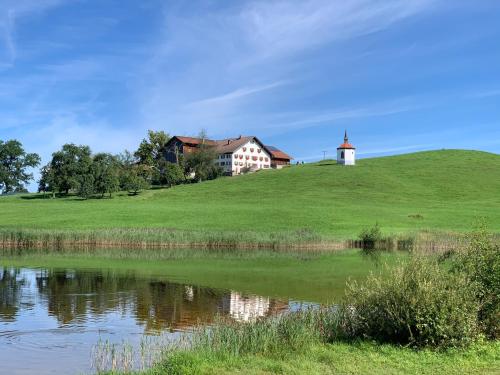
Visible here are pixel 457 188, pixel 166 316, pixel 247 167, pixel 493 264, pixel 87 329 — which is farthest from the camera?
pixel 247 167

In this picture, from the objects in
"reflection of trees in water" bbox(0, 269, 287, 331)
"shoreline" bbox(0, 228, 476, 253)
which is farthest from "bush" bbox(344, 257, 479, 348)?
"shoreline" bbox(0, 228, 476, 253)

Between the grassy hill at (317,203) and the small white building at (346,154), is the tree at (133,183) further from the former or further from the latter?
the small white building at (346,154)

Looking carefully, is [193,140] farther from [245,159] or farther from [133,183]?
[133,183]

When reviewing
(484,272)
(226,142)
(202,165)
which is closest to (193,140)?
(226,142)

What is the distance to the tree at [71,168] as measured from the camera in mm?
117644

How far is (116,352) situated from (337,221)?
5870cm

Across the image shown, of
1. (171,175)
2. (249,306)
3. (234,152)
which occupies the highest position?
(234,152)

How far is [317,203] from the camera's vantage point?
90688 mm

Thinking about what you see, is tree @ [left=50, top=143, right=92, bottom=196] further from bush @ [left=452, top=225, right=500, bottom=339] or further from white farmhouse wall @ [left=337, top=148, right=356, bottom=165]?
bush @ [left=452, top=225, right=500, bottom=339]

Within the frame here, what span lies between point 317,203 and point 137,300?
65.6 meters

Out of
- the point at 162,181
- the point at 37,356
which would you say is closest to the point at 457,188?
the point at 162,181

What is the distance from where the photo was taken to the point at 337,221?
73.3 meters

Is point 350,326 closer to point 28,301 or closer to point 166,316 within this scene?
point 166,316

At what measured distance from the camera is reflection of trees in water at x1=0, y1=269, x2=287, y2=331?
76.8 feet
